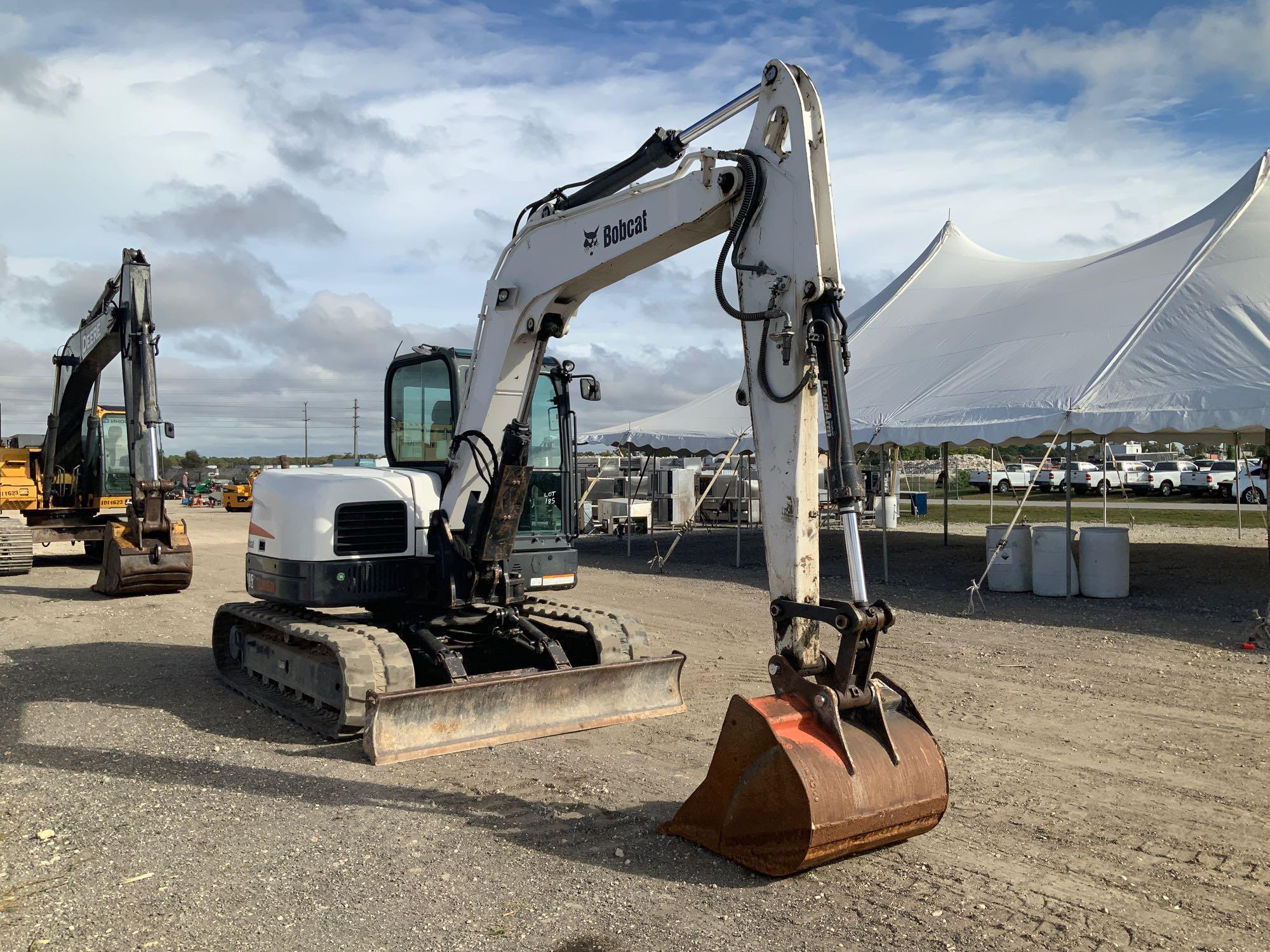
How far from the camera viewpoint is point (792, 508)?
16.0 feet

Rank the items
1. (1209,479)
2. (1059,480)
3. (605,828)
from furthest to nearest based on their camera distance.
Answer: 1. (1059,480)
2. (1209,479)
3. (605,828)

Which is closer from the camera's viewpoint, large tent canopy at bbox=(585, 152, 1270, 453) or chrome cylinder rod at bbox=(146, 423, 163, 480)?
large tent canopy at bbox=(585, 152, 1270, 453)

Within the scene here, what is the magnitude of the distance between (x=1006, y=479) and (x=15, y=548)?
38842 millimetres

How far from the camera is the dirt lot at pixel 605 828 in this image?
4109 millimetres

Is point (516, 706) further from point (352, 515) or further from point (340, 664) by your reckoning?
point (352, 515)

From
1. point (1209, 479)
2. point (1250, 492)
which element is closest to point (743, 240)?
point (1250, 492)

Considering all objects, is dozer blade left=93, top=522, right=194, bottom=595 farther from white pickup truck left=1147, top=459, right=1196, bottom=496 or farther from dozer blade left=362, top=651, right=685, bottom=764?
white pickup truck left=1147, top=459, right=1196, bottom=496

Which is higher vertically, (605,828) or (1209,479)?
(1209,479)

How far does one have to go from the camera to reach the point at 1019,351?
1481cm

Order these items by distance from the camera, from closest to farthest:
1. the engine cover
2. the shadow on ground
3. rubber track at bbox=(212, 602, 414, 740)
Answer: the shadow on ground, rubber track at bbox=(212, 602, 414, 740), the engine cover

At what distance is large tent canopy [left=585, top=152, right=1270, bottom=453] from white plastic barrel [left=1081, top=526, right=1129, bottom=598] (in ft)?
4.38

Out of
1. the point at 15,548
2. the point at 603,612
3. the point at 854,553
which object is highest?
the point at 854,553

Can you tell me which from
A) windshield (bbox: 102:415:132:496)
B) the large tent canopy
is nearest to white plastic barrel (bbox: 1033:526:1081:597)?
the large tent canopy

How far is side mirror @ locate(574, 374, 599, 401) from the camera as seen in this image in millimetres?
7891
